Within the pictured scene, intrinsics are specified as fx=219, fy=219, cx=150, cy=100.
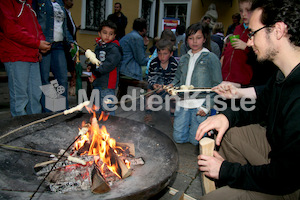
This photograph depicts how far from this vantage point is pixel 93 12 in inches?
384

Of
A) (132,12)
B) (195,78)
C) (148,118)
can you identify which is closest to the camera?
(195,78)

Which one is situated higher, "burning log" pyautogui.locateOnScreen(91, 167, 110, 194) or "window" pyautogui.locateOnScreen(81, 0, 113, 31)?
"window" pyautogui.locateOnScreen(81, 0, 113, 31)

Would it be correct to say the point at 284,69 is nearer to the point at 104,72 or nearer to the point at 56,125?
the point at 56,125

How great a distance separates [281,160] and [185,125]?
265 cm

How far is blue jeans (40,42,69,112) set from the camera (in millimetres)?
3965

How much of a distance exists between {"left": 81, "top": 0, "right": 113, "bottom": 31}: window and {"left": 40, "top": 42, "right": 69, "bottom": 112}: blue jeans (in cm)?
559

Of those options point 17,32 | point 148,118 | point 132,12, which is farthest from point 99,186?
point 132,12

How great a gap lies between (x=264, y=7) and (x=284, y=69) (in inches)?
20.7

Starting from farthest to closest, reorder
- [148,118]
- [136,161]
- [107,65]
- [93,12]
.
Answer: [93,12], [148,118], [107,65], [136,161]

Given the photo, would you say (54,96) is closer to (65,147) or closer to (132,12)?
(65,147)

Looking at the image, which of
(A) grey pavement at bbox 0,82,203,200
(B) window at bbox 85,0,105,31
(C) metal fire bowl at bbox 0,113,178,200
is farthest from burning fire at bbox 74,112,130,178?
(B) window at bbox 85,0,105,31

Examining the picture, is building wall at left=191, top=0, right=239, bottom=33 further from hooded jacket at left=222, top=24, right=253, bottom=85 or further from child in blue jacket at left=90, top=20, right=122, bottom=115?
hooded jacket at left=222, top=24, right=253, bottom=85

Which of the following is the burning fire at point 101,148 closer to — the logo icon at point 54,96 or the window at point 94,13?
the logo icon at point 54,96

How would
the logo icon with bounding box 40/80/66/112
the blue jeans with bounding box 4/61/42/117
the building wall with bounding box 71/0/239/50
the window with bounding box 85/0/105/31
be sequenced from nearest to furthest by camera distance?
the blue jeans with bounding box 4/61/42/117
the logo icon with bounding box 40/80/66/112
the building wall with bounding box 71/0/239/50
the window with bounding box 85/0/105/31
